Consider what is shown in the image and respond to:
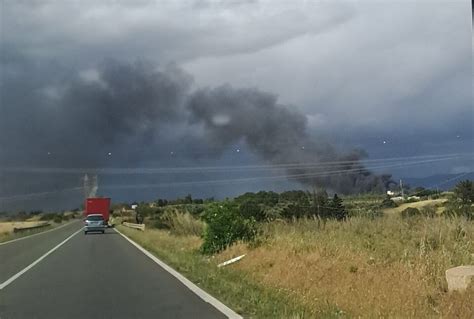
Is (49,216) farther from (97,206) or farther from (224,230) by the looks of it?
(224,230)

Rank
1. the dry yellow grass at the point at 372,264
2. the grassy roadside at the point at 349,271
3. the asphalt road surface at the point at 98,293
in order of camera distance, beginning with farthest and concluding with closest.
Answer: the asphalt road surface at the point at 98,293
the dry yellow grass at the point at 372,264
the grassy roadside at the point at 349,271

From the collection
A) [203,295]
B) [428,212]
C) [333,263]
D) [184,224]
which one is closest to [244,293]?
[203,295]

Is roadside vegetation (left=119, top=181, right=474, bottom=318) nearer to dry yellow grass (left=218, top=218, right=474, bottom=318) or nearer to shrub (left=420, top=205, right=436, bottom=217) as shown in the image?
dry yellow grass (left=218, top=218, right=474, bottom=318)

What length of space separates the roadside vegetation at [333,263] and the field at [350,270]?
0.9 inches

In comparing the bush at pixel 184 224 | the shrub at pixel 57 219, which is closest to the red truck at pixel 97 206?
the bush at pixel 184 224

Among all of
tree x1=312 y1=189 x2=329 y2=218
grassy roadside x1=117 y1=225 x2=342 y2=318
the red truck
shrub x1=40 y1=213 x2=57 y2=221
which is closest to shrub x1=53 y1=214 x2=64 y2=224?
shrub x1=40 y1=213 x2=57 y2=221

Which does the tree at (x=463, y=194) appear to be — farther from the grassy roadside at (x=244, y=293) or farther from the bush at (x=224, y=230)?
the grassy roadside at (x=244, y=293)

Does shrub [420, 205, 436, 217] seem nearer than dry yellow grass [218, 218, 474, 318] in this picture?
No

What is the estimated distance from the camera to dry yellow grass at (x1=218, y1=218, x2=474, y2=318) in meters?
11.5

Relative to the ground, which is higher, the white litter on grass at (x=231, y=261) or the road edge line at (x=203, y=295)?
the road edge line at (x=203, y=295)

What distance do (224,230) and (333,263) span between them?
358 inches

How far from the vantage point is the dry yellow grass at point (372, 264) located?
1149 centimetres

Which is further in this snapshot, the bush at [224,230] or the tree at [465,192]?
the tree at [465,192]

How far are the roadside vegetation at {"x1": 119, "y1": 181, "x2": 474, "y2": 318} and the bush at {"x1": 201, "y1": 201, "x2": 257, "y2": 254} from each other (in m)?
0.04
